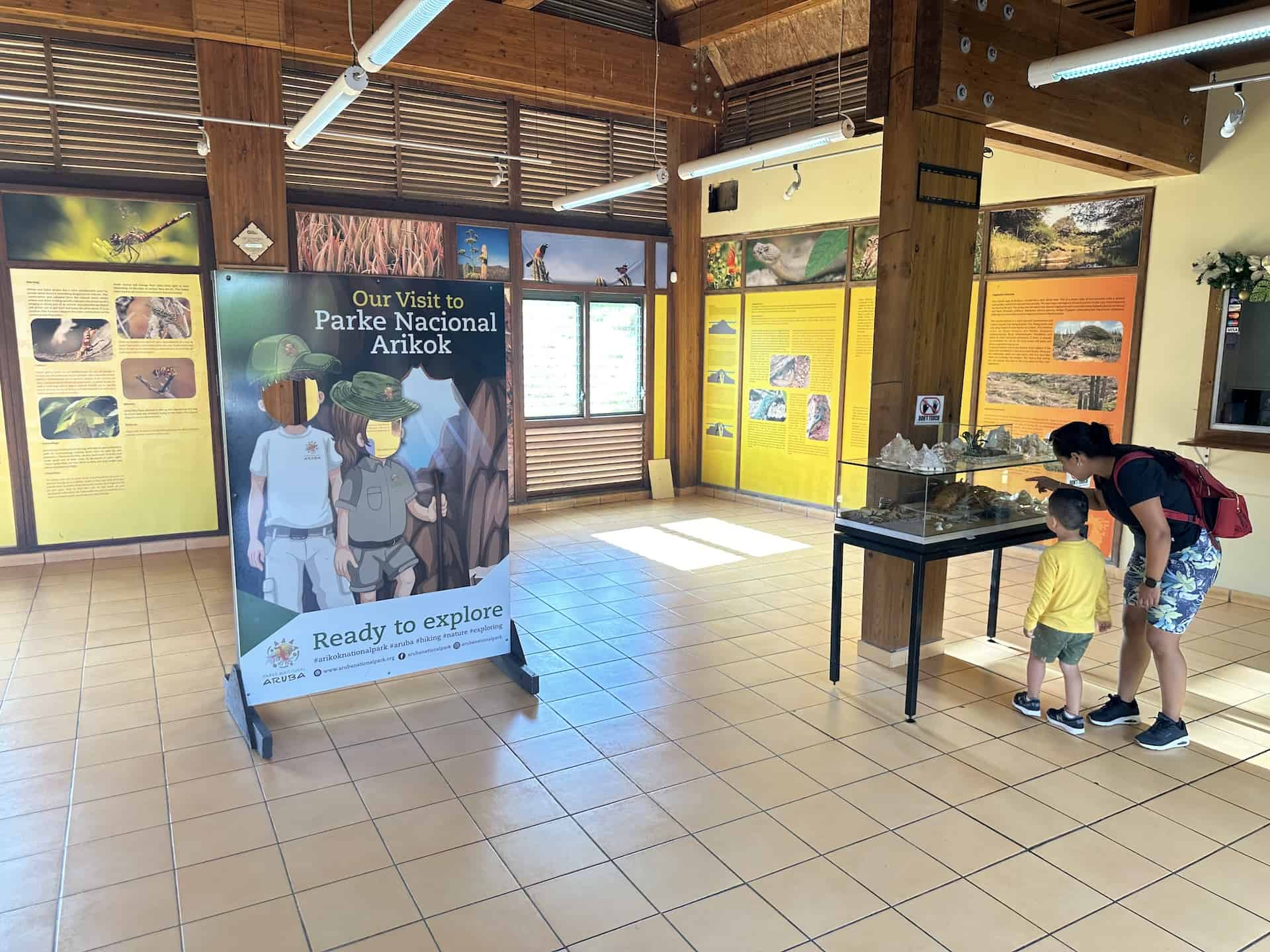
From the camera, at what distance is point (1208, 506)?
11.9 ft

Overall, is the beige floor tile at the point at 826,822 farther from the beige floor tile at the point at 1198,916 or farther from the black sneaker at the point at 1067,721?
the black sneaker at the point at 1067,721

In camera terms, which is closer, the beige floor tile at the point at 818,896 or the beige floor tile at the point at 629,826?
the beige floor tile at the point at 818,896

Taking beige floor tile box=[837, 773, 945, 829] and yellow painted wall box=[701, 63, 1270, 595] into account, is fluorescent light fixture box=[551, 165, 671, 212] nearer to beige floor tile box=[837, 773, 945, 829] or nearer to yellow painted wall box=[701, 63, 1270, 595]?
yellow painted wall box=[701, 63, 1270, 595]

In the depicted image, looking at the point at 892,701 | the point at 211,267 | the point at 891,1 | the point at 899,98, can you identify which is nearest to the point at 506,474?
the point at 892,701

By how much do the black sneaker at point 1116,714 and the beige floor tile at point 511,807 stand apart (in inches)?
103

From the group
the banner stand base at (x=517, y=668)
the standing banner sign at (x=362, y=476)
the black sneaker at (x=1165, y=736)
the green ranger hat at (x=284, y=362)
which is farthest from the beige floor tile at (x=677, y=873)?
the green ranger hat at (x=284, y=362)

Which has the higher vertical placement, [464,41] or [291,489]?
[464,41]

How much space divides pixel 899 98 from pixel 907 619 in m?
2.77

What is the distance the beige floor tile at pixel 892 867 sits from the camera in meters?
2.79

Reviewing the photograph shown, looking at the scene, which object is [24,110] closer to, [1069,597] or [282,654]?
[282,654]

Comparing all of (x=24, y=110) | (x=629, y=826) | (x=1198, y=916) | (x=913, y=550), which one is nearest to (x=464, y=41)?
(x=24, y=110)

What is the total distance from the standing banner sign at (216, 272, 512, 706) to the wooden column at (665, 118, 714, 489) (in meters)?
5.42

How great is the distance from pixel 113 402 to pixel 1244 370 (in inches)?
329

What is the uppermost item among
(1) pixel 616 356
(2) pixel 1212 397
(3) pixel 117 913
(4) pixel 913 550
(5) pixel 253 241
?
(5) pixel 253 241
